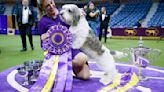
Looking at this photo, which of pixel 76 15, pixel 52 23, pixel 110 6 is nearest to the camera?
pixel 76 15

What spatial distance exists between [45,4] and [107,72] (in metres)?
1.29

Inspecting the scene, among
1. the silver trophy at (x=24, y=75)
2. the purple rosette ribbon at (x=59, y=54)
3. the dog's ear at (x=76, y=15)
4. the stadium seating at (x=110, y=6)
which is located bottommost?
the silver trophy at (x=24, y=75)

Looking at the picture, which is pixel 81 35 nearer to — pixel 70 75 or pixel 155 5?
pixel 70 75

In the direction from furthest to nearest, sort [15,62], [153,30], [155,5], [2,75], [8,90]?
[155,5], [153,30], [15,62], [2,75], [8,90]

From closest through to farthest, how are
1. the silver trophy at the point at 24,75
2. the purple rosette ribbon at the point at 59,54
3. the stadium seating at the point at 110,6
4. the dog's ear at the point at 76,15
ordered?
the purple rosette ribbon at the point at 59,54 → the dog's ear at the point at 76,15 → the silver trophy at the point at 24,75 → the stadium seating at the point at 110,6

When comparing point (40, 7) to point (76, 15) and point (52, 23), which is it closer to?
point (52, 23)

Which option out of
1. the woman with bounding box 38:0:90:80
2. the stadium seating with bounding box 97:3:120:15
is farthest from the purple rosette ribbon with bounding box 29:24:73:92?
the stadium seating with bounding box 97:3:120:15

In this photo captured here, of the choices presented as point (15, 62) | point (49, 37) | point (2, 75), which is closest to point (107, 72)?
point (49, 37)

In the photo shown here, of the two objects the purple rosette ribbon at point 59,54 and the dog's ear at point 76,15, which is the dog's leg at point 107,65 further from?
the dog's ear at point 76,15

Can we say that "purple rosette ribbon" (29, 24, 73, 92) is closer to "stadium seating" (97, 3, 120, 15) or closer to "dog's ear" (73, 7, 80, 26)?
"dog's ear" (73, 7, 80, 26)

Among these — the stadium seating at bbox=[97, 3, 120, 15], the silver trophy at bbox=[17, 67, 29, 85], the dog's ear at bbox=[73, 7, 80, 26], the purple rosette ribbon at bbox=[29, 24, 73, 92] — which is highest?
the stadium seating at bbox=[97, 3, 120, 15]

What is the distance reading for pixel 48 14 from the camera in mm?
4434

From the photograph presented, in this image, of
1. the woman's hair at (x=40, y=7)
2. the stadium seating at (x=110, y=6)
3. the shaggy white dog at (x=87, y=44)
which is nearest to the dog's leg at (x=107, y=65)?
the shaggy white dog at (x=87, y=44)

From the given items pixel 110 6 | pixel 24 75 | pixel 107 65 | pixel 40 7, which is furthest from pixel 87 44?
pixel 110 6
